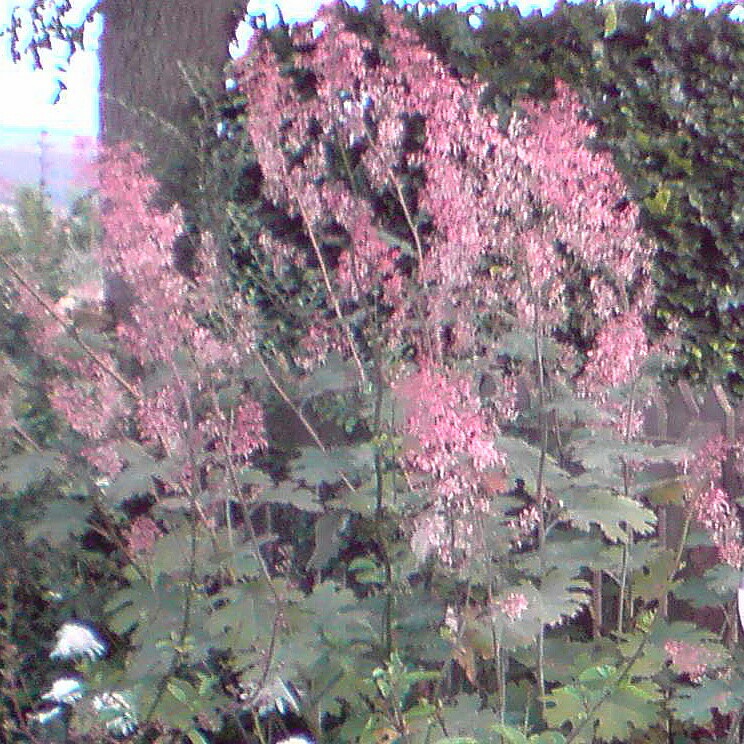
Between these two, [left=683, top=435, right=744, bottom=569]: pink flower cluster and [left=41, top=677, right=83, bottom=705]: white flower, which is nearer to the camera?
[left=683, top=435, right=744, bottom=569]: pink flower cluster

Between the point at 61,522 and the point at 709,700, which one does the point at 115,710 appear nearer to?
the point at 61,522

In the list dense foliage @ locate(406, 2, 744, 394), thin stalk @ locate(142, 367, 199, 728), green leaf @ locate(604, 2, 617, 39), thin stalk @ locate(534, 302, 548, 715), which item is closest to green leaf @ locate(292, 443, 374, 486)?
thin stalk @ locate(142, 367, 199, 728)

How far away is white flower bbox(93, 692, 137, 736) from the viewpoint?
294cm

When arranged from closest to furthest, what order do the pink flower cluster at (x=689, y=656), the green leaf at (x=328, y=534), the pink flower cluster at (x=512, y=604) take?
1. the pink flower cluster at (x=512, y=604)
2. the pink flower cluster at (x=689, y=656)
3. the green leaf at (x=328, y=534)

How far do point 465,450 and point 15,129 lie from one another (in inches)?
190

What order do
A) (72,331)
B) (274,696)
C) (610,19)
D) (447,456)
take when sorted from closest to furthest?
1. (447,456)
2. (274,696)
3. (72,331)
4. (610,19)

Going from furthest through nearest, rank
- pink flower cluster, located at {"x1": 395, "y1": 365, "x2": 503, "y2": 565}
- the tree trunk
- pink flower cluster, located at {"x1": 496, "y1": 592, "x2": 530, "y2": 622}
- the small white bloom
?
the tree trunk
the small white bloom
pink flower cluster, located at {"x1": 496, "y1": 592, "x2": 530, "y2": 622}
pink flower cluster, located at {"x1": 395, "y1": 365, "x2": 503, "y2": 565}

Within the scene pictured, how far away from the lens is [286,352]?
4.42 meters

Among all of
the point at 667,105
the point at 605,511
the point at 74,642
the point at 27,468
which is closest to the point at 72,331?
the point at 27,468

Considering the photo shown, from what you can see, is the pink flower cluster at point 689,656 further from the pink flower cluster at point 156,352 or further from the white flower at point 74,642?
the white flower at point 74,642

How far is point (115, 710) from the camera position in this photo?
298 centimetres

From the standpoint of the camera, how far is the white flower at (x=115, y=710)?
9.66 ft

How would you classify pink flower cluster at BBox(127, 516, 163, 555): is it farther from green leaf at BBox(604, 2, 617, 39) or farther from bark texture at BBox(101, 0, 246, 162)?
green leaf at BBox(604, 2, 617, 39)

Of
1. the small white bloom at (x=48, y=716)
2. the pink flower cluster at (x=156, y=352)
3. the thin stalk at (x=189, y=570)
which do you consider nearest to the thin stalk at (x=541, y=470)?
the pink flower cluster at (x=156, y=352)
